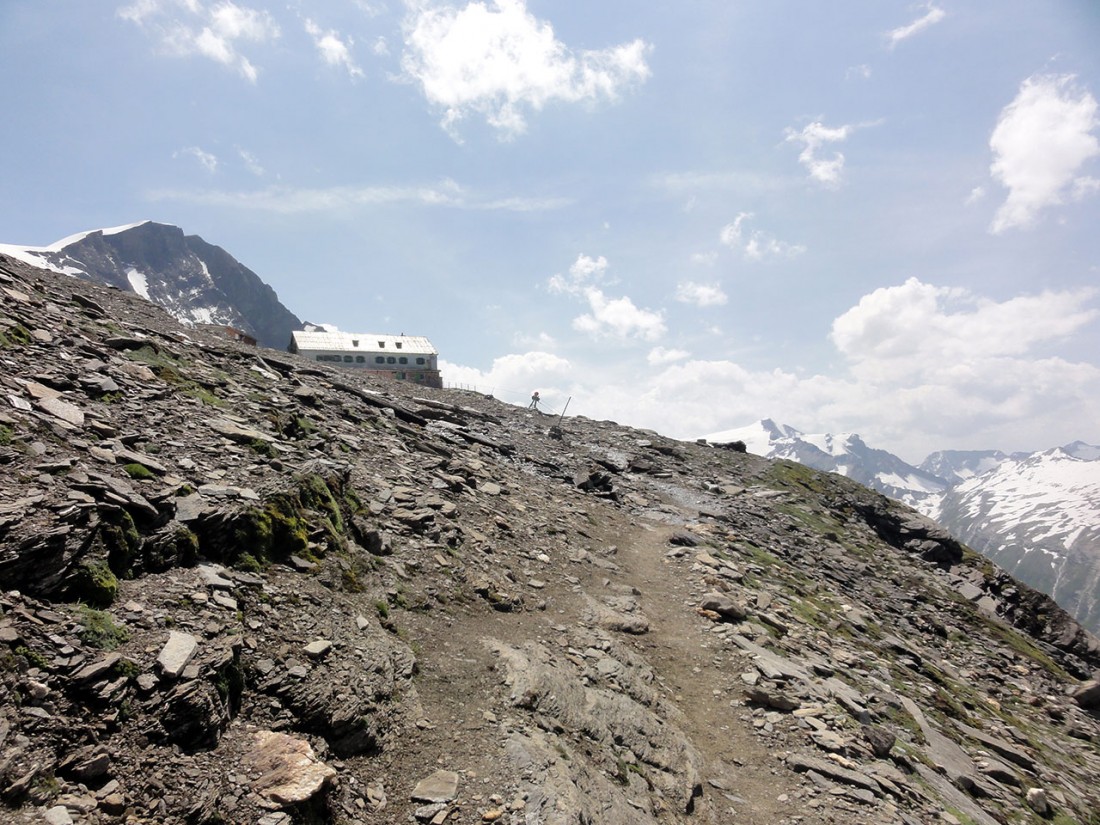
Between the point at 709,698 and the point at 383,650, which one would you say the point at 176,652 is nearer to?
the point at 383,650

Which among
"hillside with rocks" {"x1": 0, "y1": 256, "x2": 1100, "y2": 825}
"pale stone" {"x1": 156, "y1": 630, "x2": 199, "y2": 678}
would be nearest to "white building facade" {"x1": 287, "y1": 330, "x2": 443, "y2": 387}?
"hillside with rocks" {"x1": 0, "y1": 256, "x2": 1100, "y2": 825}

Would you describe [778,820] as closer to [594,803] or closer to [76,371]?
[594,803]

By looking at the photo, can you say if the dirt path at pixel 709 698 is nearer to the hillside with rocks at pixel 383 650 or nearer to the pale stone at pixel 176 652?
the hillside with rocks at pixel 383 650

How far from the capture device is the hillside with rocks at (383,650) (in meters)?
6.71

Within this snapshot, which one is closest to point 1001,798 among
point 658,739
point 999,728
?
point 999,728

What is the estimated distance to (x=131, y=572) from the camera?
8.36 metres

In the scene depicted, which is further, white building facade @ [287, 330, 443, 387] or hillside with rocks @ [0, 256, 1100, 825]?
white building facade @ [287, 330, 443, 387]

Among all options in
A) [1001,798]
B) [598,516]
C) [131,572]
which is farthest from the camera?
[598,516]

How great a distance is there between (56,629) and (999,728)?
29626 mm

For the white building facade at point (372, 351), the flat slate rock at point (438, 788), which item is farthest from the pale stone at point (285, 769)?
the white building facade at point (372, 351)

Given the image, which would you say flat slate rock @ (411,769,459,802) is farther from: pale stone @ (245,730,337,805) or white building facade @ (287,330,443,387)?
white building facade @ (287,330,443,387)

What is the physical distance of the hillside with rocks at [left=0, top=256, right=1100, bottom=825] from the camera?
671 centimetres

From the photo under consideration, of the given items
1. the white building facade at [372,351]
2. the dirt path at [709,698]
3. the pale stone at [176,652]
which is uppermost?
the white building facade at [372,351]

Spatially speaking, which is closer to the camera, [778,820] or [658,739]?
[778,820]
